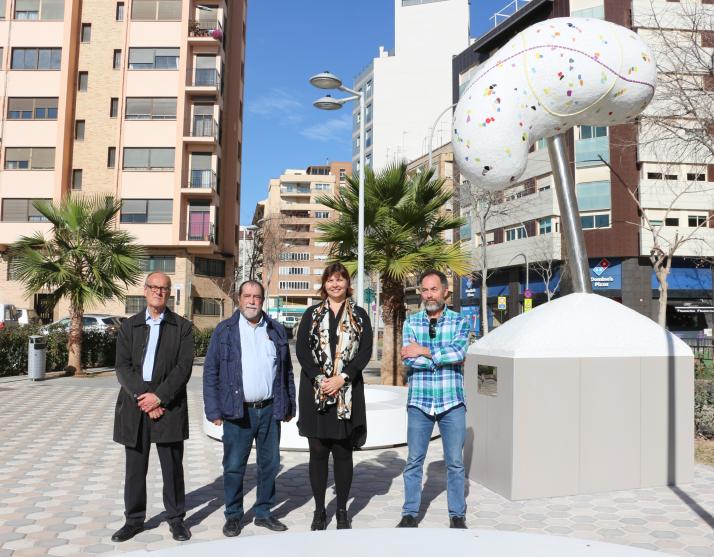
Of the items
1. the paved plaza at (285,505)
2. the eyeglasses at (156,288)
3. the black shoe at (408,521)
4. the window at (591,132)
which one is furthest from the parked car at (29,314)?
the window at (591,132)

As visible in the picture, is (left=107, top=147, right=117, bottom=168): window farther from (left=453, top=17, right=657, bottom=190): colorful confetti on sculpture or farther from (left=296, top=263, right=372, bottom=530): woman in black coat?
(left=296, top=263, right=372, bottom=530): woman in black coat

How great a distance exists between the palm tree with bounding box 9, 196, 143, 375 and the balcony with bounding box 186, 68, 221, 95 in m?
20.3

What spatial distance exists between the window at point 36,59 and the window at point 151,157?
19.5 ft

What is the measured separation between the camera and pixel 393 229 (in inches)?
506

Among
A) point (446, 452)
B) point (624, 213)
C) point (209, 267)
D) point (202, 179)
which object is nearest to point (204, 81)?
point (202, 179)

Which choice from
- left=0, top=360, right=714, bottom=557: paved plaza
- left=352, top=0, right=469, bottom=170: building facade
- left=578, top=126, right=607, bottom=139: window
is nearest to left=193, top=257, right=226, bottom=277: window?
left=578, top=126, right=607, bottom=139: window

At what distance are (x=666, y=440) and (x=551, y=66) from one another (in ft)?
10.7

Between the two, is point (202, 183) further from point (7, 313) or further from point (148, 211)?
point (7, 313)

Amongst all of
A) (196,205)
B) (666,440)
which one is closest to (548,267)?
(196,205)

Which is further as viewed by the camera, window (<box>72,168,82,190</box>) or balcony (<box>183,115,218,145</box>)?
balcony (<box>183,115,218,145</box>)

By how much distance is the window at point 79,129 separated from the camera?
35531mm

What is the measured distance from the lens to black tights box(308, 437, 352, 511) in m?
4.25

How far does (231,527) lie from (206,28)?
37.1 metres

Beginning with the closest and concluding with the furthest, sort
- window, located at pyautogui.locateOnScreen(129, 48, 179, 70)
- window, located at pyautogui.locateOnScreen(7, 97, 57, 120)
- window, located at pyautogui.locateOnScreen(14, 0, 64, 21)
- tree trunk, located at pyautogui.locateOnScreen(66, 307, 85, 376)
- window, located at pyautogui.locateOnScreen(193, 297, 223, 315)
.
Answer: tree trunk, located at pyautogui.locateOnScreen(66, 307, 85, 376)
window, located at pyautogui.locateOnScreen(7, 97, 57, 120)
window, located at pyautogui.locateOnScreen(14, 0, 64, 21)
window, located at pyautogui.locateOnScreen(129, 48, 179, 70)
window, located at pyautogui.locateOnScreen(193, 297, 223, 315)
